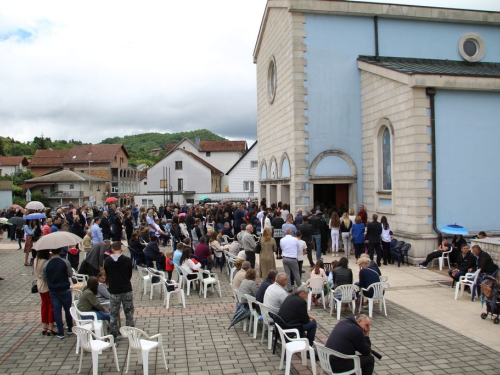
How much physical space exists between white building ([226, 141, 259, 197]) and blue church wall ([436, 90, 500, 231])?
35.9 m

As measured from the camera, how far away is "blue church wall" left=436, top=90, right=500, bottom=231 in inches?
575

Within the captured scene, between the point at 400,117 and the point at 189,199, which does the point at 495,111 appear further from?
the point at 189,199

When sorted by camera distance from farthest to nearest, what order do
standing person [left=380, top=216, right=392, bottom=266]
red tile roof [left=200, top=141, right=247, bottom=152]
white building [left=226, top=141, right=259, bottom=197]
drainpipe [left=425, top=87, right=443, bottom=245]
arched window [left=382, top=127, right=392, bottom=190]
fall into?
red tile roof [left=200, top=141, right=247, bottom=152] → white building [left=226, top=141, right=259, bottom=197] → arched window [left=382, top=127, right=392, bottom=190] → drainpipe [left=425, top=87, right=443, bottom=245] → standing person [left=380, top=216, right=392, bottom=266]

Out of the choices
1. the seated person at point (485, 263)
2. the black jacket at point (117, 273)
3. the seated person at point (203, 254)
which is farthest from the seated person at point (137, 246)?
the seated person at point (485, 263)

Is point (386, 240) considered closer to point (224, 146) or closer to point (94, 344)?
point (94, 344)

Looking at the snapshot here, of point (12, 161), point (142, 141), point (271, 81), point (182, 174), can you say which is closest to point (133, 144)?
point (142, 141)

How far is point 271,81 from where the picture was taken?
2355cm

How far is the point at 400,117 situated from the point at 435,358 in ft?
33.3

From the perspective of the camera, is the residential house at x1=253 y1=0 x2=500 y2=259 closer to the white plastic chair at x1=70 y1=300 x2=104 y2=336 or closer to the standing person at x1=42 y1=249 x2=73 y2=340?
the white plastic chair at x1=70 y1=300 x2=104 y2=336

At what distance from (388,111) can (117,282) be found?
39.8ft

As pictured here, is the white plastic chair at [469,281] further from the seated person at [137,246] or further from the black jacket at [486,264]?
the seated person at [137,246]

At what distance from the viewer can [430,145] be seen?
47.5 feet

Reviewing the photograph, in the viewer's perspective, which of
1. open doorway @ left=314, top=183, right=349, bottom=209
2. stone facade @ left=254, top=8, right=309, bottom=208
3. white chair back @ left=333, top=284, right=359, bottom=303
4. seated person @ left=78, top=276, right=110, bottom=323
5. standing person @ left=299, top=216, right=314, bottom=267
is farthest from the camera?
open doorway @ left=314, top=183, right=349, bottom=209

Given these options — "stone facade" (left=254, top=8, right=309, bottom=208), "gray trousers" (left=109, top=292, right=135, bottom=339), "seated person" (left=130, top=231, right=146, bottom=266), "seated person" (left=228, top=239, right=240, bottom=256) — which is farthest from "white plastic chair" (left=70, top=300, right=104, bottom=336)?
"stone facade" (left=254, top=8, right=309, bottom=208)
